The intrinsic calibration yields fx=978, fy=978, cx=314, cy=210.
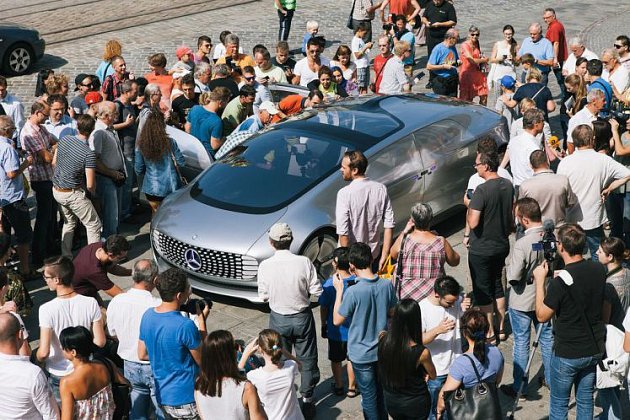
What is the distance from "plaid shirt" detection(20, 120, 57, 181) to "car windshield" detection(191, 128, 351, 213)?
168cm

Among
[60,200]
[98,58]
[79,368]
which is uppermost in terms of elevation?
[79,368]

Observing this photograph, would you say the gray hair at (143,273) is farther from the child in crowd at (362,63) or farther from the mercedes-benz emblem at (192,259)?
the child in crowd at (362,63)

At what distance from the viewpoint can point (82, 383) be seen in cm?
656

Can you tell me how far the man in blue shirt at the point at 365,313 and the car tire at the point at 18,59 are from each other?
13003 millimetres

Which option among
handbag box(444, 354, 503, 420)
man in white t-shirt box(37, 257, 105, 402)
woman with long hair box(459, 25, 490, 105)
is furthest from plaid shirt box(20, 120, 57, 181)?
woman with long hair box(459, 25, 490, 105)

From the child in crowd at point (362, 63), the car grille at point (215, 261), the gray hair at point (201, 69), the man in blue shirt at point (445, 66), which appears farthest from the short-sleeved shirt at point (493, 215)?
the child in crowd at point (362, 63)

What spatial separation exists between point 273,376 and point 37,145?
17.2ft

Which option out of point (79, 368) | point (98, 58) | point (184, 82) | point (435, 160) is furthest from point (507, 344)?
point (98, 58)

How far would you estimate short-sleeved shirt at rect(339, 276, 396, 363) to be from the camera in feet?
24.4

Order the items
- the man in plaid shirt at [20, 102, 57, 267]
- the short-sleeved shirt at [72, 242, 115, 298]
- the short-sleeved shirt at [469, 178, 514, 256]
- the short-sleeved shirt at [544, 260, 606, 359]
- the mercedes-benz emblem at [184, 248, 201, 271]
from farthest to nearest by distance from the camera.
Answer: the man in plaid shirt at [20, 102, 57, 267], the mercedes-benz emblem at [184, 248, 201, 271], the short-sleeved shirt at [469, 178, 514, 256], the short-sleeved shirt at [72, 242, 115, 298], the short-sleeved shirt at [544, 260, 606, 359]

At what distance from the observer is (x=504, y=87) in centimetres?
1298

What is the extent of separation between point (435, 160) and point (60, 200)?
13.9 feet

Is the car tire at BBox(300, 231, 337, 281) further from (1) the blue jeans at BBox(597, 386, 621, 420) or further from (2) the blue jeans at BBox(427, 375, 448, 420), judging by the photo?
(1) the blue jeans at BBox(597, 386, 621, 420)

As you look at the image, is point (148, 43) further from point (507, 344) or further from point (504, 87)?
point (507, 344)
